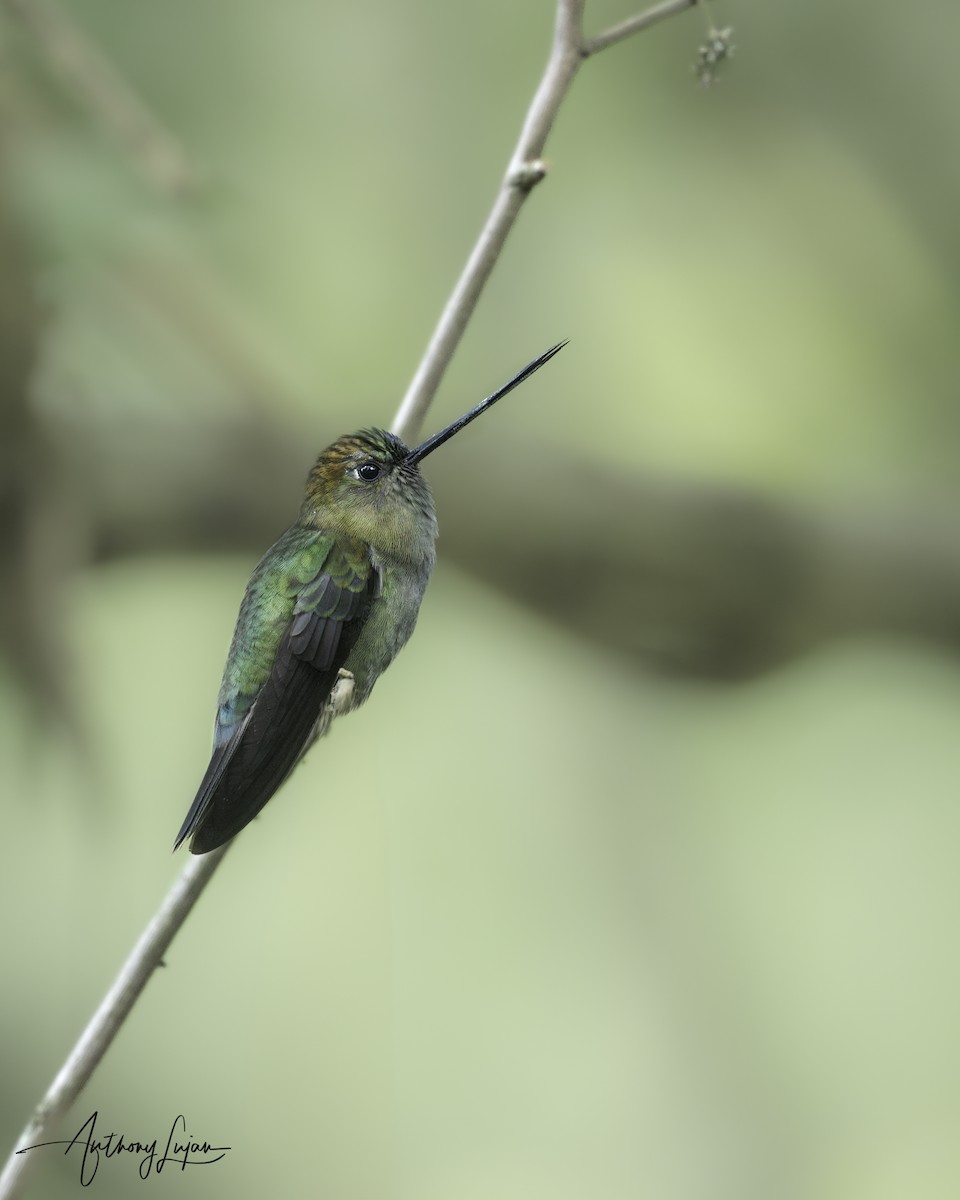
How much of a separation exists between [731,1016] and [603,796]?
0.53m

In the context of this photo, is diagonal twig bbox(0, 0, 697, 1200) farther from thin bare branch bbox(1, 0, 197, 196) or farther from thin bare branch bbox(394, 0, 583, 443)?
thin bare branch bbox(1, 0, 197, 196)

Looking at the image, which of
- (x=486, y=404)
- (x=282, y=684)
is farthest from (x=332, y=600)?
(x=486, y=404)

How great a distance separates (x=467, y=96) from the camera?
108 inches

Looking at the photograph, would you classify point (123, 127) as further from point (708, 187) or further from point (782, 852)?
point (782, 852)

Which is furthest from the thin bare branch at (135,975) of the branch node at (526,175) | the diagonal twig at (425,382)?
the branch node at (526,175)

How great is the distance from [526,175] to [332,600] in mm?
287

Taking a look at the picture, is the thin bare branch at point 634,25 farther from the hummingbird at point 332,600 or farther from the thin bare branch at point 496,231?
the hummingbird at point 332,600

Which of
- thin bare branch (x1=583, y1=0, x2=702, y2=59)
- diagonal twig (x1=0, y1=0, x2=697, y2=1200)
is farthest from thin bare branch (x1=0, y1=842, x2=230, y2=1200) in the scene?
thin bare branch (x1=583, y1=0, x2=702, y2=59)

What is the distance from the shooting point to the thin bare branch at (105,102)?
1.72 meters

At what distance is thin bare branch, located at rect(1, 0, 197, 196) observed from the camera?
5.65 ft

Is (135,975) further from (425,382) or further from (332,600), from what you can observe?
(425,382)

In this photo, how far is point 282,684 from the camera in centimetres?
71

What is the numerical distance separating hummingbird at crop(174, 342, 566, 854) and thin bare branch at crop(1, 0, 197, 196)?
1102 millimetres
